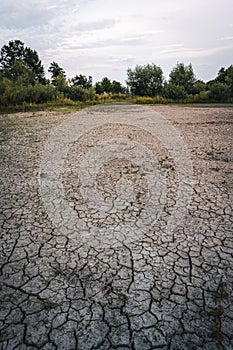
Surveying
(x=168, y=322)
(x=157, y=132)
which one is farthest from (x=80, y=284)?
(x=157, y=132)

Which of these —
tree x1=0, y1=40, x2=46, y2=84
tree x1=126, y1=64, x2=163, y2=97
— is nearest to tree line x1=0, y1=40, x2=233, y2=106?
tree x1=126, y1=64, x2=163, y2=97

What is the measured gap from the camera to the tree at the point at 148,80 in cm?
1889

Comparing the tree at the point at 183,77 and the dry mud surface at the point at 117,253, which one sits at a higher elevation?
the tree at the point at 183,77

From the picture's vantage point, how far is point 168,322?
1478 millimetres

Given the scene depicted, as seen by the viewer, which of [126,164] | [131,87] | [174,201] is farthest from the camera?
[131,87]

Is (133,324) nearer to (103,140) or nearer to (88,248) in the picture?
(88,248)

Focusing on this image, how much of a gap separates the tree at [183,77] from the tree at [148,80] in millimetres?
996

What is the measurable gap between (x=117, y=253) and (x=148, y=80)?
18876mm

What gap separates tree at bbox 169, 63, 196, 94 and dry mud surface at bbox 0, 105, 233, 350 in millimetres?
15266

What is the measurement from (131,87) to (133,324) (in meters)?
19.9

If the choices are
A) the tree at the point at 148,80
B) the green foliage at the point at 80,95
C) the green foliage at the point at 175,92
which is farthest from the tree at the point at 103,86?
the green foliage at the point at 175,92

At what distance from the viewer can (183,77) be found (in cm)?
1812

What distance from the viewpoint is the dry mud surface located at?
144cm

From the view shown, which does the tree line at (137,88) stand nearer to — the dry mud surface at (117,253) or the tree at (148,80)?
the tree at (148,80)
